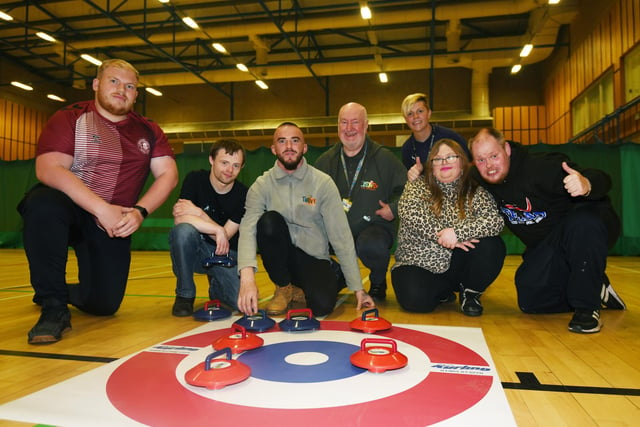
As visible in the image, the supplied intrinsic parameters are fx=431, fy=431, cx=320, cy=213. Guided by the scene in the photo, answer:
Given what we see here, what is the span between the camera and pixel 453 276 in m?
2.52

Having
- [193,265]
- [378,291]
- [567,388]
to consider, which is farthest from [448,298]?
[193,265]

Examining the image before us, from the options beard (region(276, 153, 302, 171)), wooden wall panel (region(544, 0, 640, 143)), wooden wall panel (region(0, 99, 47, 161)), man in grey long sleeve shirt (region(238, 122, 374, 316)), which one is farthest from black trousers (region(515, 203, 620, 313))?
wooden wall panel (region(0, 99, 47, 161))

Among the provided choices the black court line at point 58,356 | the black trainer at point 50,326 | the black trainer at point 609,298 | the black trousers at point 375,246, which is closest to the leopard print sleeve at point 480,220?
the black trousers at point 375,246

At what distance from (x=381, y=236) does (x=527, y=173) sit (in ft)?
3.17

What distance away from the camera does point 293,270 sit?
2.49 metres

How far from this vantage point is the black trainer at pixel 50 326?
1.85 m

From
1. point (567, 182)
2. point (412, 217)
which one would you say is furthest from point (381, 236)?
point (567, 182)

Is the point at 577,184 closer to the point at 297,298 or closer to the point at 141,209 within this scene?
the point at 297,298

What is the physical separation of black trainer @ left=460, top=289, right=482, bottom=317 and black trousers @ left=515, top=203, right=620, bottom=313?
259 mm

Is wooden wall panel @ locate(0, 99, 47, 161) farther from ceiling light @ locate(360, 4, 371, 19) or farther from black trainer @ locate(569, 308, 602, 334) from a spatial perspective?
black trainer @ locate(569, 308, 602, 334)

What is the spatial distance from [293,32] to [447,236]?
11.0 metres

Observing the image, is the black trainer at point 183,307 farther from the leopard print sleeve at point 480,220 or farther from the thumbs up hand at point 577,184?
the thumbs up hand at point 577,184

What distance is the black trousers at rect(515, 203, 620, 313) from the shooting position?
82.2 inches

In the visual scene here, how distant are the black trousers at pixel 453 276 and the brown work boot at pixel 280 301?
64 cm
